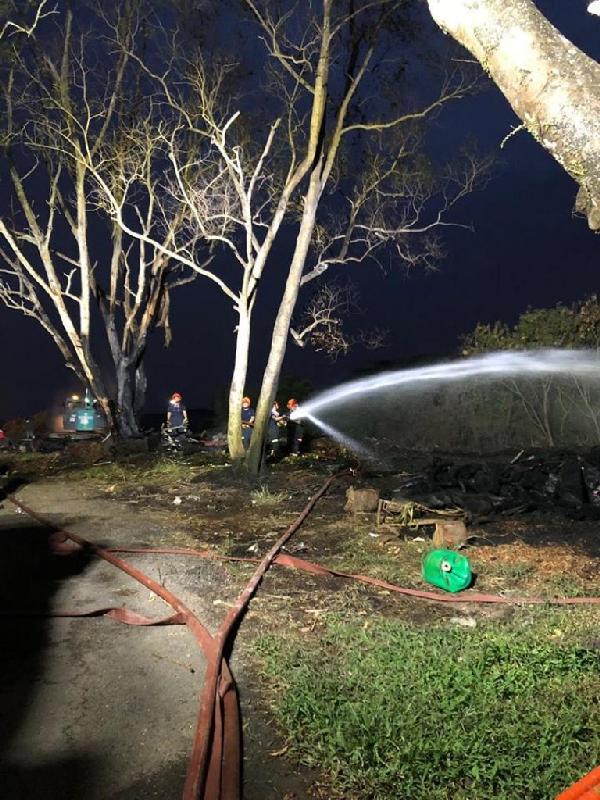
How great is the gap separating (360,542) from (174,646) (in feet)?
11.5

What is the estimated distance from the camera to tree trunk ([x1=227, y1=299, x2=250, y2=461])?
13.8 m

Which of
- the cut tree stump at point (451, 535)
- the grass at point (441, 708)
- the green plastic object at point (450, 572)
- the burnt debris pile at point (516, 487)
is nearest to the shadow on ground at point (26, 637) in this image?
the grass at point (441, 708)

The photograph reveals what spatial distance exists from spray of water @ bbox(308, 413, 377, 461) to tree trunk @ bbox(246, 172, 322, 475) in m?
3.93

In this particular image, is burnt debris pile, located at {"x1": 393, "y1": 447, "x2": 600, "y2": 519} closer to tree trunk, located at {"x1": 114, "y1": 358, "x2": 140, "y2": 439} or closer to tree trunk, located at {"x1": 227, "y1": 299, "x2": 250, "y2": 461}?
tree trunk, located at {"x1": 227, "y1": 299, "x2": 250, "y2": 461}

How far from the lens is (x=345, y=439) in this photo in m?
20.4

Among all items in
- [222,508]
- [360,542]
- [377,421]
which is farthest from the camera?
[377,421]

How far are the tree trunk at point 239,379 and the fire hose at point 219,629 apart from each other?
4913 millimetres

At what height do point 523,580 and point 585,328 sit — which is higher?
point 585,328

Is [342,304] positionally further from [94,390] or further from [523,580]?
[523,580]

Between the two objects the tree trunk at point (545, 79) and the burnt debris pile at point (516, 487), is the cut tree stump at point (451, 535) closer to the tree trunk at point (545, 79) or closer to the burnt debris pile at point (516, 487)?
the burnt debris pile at point (516, 487)

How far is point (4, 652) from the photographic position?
4.82 m

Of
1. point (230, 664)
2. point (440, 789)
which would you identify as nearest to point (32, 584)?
point (230, 664)

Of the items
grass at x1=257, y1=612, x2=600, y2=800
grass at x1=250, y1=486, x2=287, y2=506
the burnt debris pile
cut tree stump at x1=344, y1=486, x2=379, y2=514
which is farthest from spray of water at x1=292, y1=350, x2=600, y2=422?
grass at x1=257, y1=612, x2=600, y2=800

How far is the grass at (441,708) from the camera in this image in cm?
311
